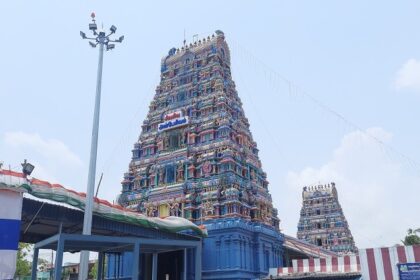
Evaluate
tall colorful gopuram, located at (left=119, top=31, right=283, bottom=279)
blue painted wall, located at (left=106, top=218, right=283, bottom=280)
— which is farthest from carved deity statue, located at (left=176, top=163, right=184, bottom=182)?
blue painted wall, located at (left=106, top=218, right=283, bottom=280)

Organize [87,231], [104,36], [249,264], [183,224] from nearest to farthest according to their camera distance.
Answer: [87,231] → [104,36] → [183,224] → [249,264]

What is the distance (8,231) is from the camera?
67.8 ft

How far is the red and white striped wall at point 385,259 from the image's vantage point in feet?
103

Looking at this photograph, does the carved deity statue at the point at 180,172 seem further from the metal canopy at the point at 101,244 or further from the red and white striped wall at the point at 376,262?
the metal canopy at the point at 101,244

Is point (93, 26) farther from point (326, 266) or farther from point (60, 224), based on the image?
point (326, 266)

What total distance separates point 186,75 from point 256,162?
42.6 ft

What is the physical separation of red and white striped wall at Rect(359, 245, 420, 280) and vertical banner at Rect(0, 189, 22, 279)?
25.0 meters

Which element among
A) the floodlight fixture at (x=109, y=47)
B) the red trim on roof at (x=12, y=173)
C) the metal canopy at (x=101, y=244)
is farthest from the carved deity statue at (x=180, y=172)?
the red trim on roof at (x=12, y=173)

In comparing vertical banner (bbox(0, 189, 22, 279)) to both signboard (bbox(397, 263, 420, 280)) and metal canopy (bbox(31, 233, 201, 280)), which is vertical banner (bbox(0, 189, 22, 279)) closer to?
metal canopy (bbox(31, 233, 201, 280))

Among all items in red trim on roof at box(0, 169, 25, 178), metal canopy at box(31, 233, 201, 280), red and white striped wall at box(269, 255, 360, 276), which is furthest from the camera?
red and white striped wall at box(269, 255, 360, 276)

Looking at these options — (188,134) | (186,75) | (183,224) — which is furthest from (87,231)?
(186,75)

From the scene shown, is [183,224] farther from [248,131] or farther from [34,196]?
[248,131]

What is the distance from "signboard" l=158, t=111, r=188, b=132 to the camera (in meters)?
45.7

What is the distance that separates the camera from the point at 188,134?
4522cm
